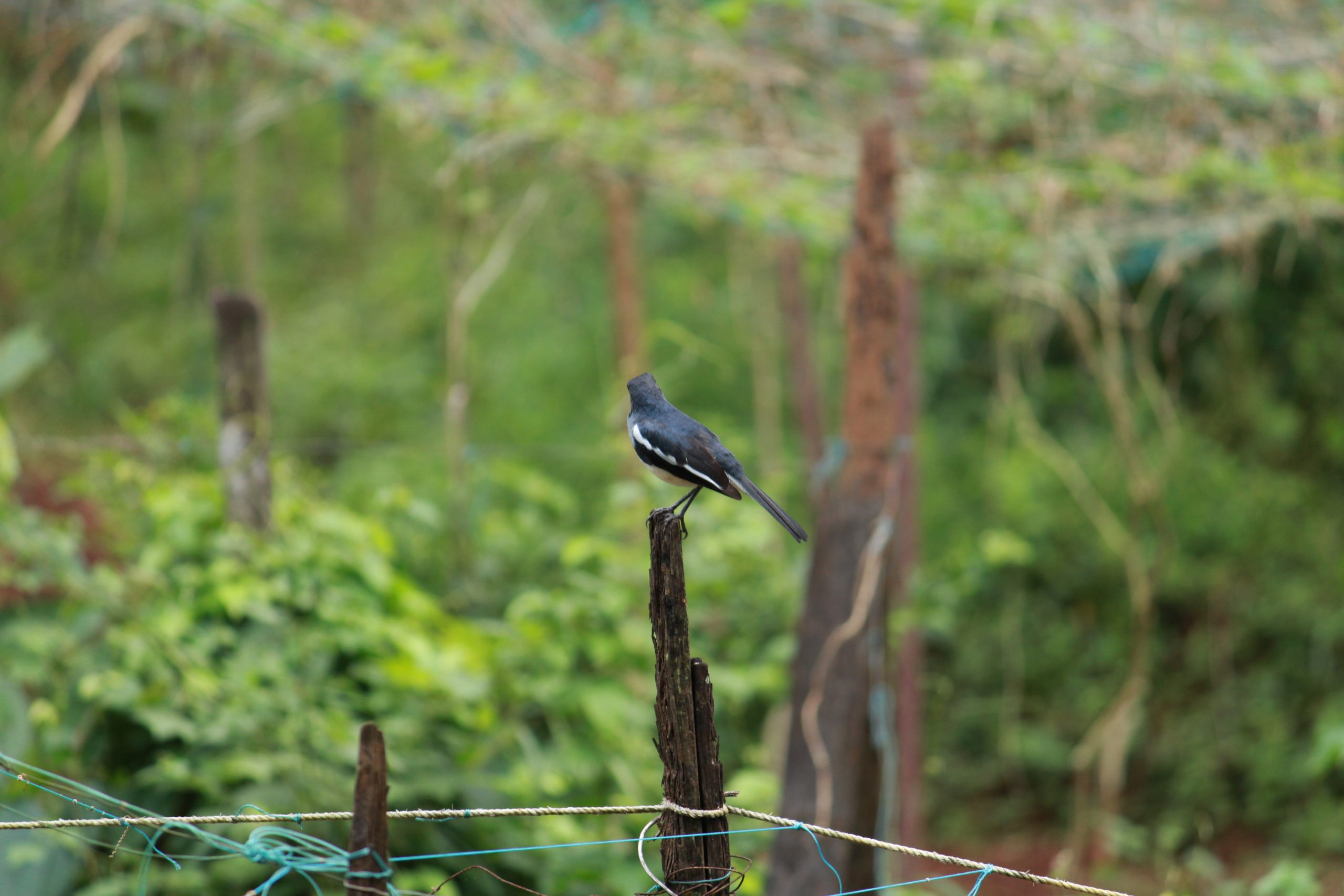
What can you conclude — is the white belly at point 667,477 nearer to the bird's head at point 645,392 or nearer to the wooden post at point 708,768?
the bird's head at point 645,392

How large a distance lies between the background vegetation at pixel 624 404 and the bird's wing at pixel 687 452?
71.6 inches

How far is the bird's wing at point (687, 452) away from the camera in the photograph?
2240 millimetres

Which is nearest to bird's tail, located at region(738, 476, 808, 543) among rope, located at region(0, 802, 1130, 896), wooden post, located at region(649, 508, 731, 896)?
wooden post, located at region(649, 508, 731, 896)

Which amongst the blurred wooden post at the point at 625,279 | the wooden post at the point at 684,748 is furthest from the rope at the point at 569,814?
the blurred wooden post at the point at 625,279

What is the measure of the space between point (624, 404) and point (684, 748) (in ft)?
12.7

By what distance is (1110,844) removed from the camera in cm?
757

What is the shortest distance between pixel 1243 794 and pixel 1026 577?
2310 millimetres

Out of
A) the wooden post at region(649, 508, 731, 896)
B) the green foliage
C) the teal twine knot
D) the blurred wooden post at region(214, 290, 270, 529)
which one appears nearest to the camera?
the teal twine knot

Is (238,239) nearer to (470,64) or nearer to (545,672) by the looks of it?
(470,64)

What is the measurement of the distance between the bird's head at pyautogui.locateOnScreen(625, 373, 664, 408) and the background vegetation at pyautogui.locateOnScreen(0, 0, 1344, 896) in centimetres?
176

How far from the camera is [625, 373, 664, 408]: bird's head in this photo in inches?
Result: 94.3

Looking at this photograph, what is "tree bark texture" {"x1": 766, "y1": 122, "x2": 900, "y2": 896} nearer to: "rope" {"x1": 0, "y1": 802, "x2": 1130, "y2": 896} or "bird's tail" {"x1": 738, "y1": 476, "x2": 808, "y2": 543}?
"bird's tail" {"x1": 738, "y1": 476, "x2": 808, "y2": 543}

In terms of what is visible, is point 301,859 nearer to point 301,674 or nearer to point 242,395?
point 301,674


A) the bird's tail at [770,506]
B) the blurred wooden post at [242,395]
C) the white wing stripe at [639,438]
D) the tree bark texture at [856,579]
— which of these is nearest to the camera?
the bird's tail at [770,506]
